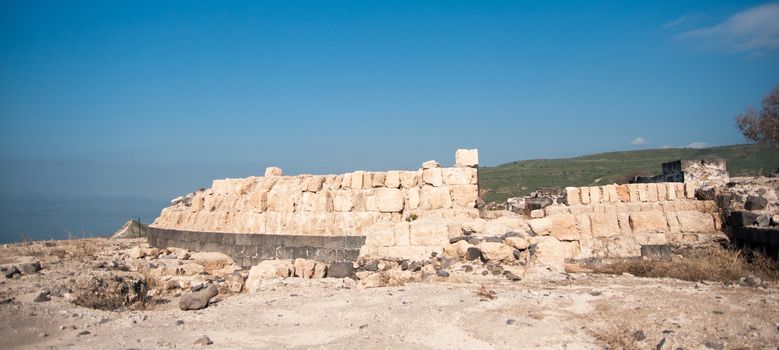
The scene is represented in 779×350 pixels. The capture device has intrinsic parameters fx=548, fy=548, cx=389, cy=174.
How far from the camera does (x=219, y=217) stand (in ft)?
48.2

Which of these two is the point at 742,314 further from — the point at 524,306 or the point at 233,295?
the point at 233,295

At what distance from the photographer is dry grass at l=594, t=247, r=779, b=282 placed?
A: 7.57 metres

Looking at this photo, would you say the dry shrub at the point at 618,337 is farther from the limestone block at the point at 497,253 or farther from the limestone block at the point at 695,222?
the limestone block at the point at 695,222

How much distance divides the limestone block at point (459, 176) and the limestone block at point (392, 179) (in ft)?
3.42

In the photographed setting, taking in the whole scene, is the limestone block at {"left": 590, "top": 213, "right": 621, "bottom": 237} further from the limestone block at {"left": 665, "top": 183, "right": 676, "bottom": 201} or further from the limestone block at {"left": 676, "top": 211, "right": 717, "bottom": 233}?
the limestone block at {"left": 665, "top": 183, "right": 676, "bottom": 201}

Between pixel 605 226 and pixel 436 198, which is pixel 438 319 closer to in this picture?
pixel 605 226

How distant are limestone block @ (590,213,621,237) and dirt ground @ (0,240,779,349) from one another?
1474mm

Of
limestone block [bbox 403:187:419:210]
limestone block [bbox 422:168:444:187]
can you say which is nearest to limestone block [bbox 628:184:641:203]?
limestone block [bbox 422:168:444:187]

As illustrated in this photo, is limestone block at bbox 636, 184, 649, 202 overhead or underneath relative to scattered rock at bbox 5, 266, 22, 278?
overhead

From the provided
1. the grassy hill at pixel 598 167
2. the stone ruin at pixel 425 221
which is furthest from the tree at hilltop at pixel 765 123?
the stone ruin at pixel 425 221

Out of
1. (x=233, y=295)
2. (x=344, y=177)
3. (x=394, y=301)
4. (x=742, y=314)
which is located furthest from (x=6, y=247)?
(x=742, y=314)

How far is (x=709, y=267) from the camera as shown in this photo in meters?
7.90

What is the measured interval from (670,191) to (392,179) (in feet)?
17.6

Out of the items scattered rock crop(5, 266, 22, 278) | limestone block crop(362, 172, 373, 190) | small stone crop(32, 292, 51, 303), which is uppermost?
limestone block crop(362, 172, 373, 190)
